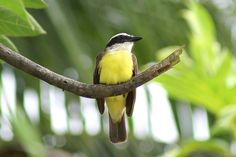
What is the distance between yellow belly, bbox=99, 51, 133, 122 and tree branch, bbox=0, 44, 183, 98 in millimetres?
380

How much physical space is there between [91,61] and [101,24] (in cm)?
16

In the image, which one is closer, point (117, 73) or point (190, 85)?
point (117, 73)

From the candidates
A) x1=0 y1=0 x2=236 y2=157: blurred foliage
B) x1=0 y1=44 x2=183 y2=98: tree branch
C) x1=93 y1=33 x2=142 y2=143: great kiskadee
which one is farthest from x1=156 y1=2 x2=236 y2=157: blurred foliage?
x1=0 y1=44 x2=183 y2=98: tree branch

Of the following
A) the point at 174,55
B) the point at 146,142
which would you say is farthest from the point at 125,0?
the point at 174,55

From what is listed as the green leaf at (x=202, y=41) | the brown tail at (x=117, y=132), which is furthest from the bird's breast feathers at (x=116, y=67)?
the green leaf at (x=202, y=41)

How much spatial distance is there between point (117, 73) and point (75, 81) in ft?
1.49

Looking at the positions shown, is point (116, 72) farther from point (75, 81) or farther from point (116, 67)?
point (75, 81)

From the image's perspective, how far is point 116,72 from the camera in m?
1.43

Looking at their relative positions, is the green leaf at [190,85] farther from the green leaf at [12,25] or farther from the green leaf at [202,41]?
the green leaf at [12,25]

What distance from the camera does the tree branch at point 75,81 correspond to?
3.11 ft

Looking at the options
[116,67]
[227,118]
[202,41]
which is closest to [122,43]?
[116,67]

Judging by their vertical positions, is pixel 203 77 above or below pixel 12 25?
above

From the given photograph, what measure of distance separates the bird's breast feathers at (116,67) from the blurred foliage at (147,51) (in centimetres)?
26

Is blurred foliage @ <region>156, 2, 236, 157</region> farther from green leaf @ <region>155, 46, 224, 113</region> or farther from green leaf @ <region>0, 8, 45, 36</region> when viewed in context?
green leaf @ <region>0, 8, 45, 36</region>
